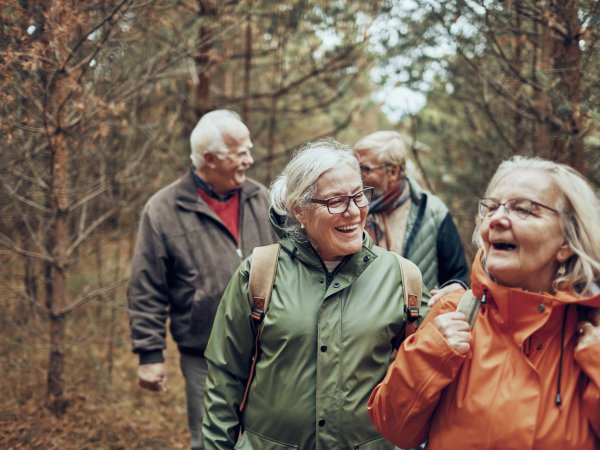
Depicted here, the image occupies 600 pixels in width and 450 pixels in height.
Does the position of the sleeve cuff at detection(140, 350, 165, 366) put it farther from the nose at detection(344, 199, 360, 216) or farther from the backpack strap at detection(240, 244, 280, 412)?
the nose at detection(344, 199, 360, 216)

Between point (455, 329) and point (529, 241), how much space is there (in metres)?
0.43

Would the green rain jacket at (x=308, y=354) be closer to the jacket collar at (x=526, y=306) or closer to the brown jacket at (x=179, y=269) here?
the jacket collar at (x=526, y=306)

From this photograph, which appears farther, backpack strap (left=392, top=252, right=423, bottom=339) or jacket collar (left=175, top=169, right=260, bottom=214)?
jacket collar (left=175, top=169, right=260, bottom=214)

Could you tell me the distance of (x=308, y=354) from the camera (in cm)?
262

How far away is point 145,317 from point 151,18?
8.06 feet

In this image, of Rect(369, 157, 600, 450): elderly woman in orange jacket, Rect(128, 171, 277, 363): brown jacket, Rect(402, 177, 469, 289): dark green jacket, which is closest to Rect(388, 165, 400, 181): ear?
Rect(402, 177, 469, 289): dark green jacket

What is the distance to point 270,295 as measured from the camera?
9.01 feet

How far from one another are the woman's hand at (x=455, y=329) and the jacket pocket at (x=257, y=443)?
94cm

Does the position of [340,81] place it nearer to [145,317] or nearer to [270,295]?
[145,317]

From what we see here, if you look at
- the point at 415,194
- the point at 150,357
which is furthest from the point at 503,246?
the point at 150,357

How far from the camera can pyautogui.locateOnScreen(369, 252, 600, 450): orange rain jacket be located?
200 cm

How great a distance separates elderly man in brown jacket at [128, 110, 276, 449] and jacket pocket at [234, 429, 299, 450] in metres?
1.43

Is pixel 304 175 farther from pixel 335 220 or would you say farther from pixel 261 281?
pixel 261 281

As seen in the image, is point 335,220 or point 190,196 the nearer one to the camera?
point 335,220
